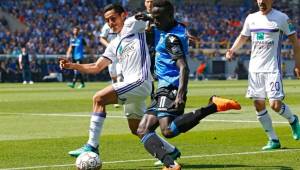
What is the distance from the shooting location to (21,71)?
50.4 metres

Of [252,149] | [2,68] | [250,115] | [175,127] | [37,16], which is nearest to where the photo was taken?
[175,127]

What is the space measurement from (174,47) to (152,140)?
1089mm

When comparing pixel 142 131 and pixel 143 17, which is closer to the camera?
pixel 142 131

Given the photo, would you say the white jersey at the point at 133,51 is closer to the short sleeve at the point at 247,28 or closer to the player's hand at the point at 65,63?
the player's hand at the point at 65,63

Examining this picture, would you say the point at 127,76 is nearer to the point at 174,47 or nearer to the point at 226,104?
the point at 174,47

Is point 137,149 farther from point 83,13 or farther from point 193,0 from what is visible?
point 193,0

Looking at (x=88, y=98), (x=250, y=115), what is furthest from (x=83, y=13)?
(x=250, y=115)

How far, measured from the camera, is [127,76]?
11.4 m

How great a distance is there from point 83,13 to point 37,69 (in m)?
11.6

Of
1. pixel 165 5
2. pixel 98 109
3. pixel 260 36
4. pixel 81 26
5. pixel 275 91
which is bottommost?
pixel 81 26

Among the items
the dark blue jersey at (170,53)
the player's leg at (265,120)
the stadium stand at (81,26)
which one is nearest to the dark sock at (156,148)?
the dark blue jersey at (170,53)

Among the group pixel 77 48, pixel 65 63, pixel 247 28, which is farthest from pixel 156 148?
pixel 77 48

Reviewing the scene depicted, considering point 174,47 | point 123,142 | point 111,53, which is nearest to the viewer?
point 174,47

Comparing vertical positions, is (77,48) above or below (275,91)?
below
